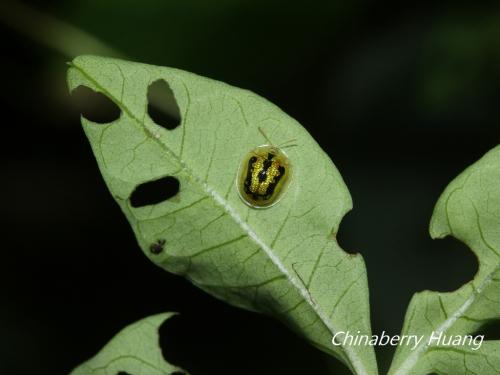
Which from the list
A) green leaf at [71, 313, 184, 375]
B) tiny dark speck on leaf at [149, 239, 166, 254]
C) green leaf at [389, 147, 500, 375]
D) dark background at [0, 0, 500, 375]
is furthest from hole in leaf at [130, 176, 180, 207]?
green leaf at [389, 147, 500, 375]

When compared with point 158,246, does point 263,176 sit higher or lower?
higher

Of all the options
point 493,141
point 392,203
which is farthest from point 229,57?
point 493,141

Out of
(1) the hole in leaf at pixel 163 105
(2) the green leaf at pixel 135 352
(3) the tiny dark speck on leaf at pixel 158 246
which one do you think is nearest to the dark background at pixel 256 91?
(1) the hole in leaf at pixel 163 105

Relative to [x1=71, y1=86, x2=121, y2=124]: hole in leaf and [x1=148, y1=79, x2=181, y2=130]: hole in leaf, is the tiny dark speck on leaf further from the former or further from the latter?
[x1=71, y1=86, x2=121, y2=124]: hole in leaf

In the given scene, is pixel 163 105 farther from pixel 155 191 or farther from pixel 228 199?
pixel 228 199

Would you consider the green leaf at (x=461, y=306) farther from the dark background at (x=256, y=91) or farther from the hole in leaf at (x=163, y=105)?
the hole in leaf at (x=163, y=105)

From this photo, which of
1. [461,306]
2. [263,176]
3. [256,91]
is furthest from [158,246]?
[256,91]

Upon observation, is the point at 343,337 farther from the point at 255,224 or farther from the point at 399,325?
the point at 399,325
